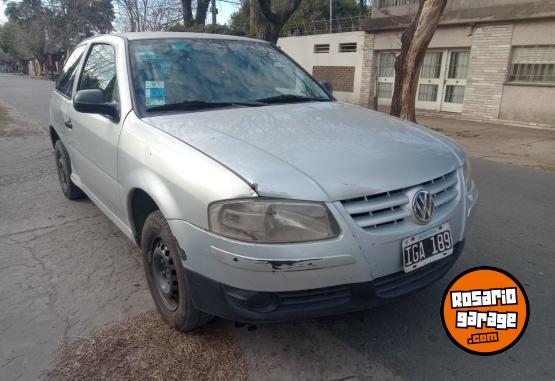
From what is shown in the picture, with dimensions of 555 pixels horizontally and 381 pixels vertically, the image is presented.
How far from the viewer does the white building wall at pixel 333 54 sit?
17172 mm

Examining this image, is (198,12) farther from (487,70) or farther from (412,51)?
(412,51)

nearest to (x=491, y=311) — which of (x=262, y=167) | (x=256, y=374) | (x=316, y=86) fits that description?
(x=256, y=374)

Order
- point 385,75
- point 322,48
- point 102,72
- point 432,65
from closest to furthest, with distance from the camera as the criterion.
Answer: point 102,72 < point 432,65 < point 385,75 < point 322,48

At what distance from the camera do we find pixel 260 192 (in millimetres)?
1876

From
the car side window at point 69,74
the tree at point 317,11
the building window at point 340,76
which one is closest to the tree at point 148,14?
the tree at point 317,11

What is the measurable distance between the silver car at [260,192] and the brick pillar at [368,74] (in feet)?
46.9

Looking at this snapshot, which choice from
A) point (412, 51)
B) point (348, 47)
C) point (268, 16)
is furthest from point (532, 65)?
point (348, 47)

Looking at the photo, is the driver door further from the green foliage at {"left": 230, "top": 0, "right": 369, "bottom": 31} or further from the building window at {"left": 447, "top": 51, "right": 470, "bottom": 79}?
the green foliage at {"left": 230, "top": 0, "right": 369, "bottom": 31}

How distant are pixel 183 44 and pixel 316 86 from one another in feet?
3.92

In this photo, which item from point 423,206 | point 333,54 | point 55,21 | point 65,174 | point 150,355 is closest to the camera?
point 423,206

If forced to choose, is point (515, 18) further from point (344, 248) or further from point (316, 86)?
point (344, 248)

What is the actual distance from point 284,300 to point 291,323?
27.5 inches

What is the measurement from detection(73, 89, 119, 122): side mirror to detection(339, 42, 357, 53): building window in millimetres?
16032

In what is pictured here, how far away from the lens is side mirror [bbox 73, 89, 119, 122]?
2809 millimetres
